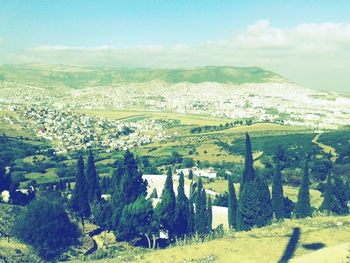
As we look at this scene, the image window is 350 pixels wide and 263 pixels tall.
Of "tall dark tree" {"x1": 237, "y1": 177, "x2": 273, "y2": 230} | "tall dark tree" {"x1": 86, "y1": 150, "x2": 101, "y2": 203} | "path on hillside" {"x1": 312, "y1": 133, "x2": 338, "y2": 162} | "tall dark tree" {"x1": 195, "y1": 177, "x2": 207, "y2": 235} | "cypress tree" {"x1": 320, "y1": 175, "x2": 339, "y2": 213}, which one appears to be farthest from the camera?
"path on hillside" {"x1": 312, "y1": 133, "x2": 338, "y2": 162}

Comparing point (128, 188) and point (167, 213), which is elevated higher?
point (128, 188)

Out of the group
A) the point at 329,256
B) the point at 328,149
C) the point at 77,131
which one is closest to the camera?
the point at 329,256

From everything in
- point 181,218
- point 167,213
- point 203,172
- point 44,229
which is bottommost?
point 203,172

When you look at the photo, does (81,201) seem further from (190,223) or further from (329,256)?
(329,256)

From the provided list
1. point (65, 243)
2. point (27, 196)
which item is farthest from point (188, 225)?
point (27, 196)

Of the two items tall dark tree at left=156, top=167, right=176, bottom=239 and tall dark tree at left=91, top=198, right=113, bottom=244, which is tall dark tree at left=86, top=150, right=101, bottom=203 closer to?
tall dark tree at left=91, top=198, right=113, bottom=244

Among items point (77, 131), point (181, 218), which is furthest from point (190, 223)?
point (77, 131)

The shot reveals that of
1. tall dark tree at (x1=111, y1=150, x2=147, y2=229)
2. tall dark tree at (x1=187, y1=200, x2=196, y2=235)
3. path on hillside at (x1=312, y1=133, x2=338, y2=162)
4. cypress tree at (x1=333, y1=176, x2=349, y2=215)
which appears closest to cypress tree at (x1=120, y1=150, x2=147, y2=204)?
tall dark tree at (x1=111, y1=150, x2=147, y2=229)
